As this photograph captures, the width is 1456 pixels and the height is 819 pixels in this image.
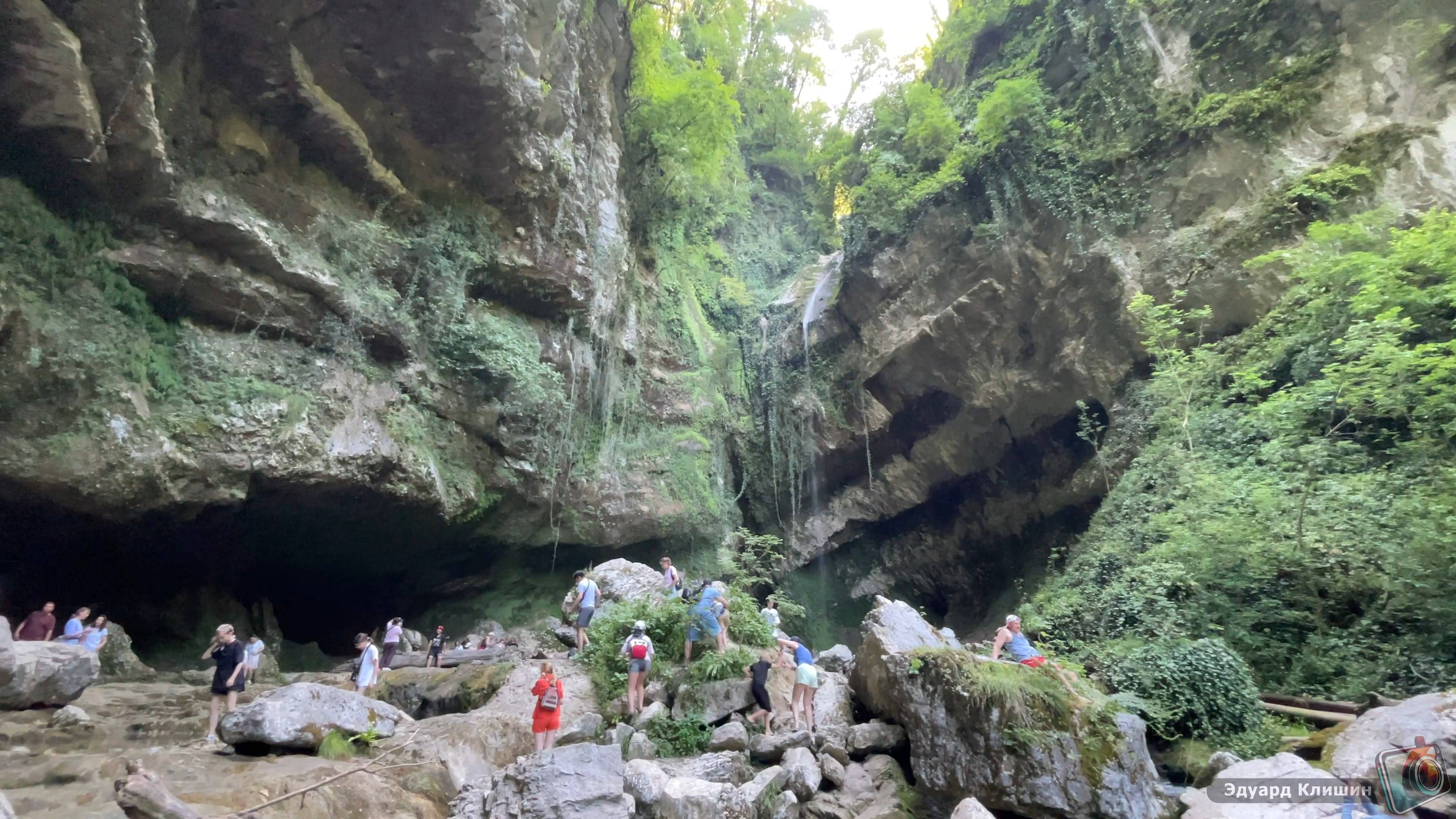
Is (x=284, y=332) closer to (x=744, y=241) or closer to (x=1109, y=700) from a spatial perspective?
(x=1109, y=700)

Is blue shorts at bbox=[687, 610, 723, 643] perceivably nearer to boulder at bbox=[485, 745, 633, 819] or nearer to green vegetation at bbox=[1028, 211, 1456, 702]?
boulder at bbox=[485, 745, 633, 819]

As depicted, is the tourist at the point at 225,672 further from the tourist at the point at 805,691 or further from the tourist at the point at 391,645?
the tourist at the point at 805,691

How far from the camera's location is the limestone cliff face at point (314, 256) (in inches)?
286

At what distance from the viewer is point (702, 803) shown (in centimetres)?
506

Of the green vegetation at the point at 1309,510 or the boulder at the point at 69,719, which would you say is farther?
the green vegetation at the point at 1309,510

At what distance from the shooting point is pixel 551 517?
1359 cm

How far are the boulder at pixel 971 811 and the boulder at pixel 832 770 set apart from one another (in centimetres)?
113

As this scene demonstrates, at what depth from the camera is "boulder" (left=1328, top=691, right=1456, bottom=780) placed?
14.8 feet

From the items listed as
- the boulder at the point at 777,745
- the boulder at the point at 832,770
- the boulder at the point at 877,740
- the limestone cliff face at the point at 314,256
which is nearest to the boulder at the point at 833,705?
the boulder at the point at 877,740

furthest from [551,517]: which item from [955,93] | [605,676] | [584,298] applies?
[955,93]

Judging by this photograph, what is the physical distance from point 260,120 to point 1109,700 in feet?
41.5

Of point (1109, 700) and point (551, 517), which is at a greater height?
point (551, 517)

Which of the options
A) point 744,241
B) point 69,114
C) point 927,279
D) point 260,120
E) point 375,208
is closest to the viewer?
point 69,114

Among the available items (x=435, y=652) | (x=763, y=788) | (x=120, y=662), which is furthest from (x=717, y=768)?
(x=120, y=662)
